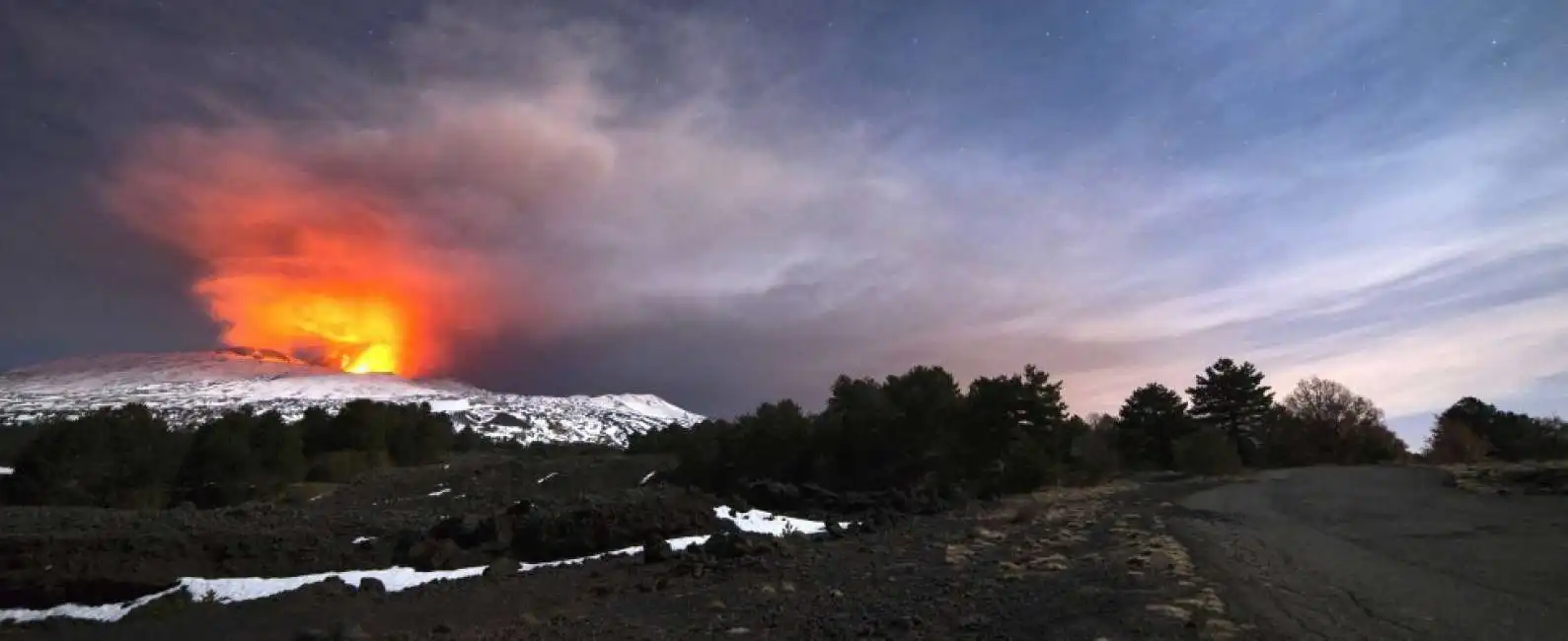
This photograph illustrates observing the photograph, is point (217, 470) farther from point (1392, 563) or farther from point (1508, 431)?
point (1508, 431)

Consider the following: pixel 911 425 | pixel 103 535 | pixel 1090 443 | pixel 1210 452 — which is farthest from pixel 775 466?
pixel 103 535

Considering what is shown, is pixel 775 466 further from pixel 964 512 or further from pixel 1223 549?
pixel 1223 549

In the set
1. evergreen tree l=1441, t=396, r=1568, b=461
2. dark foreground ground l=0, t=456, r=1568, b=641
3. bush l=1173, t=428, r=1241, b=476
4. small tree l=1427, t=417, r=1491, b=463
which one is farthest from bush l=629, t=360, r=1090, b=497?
evergreen tree l=1441, t=396, r=1568, b=461

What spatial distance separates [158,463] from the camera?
42.2 m

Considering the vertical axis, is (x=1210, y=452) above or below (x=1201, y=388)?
below

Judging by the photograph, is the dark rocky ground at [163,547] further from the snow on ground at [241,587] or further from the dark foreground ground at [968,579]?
the snow on ground at [241,587]

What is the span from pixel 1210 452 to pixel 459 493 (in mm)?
41250

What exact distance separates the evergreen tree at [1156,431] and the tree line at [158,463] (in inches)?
2048

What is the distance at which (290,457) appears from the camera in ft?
160

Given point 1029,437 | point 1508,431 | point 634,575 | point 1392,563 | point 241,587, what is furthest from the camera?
point 1508,431

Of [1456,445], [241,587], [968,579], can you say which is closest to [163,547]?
[241,587]

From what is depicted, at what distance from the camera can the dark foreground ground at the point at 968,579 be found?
9695 millimetres

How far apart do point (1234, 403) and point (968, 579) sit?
45.0 metres

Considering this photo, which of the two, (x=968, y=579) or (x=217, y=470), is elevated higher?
(x=217, y=470)
